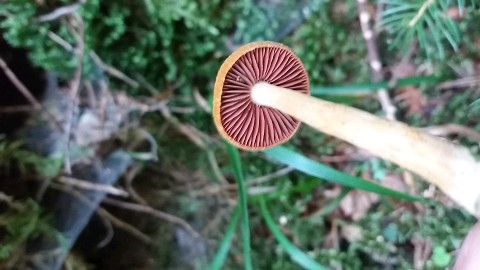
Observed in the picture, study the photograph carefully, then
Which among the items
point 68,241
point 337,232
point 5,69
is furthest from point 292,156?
point 5,69

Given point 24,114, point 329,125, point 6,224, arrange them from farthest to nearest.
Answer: point 24,114, point 6,224, point 329,125

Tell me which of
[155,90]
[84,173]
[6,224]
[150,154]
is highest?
[155,90]

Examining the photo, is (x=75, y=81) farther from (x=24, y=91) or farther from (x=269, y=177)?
(x=269, y=177)

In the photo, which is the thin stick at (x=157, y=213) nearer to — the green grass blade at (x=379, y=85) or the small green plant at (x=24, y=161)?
the small green plant at (x=24, y=161)

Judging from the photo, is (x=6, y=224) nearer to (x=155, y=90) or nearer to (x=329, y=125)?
(x=155, y=90)

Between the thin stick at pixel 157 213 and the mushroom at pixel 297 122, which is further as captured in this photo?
the thin stick at pixel 157 213

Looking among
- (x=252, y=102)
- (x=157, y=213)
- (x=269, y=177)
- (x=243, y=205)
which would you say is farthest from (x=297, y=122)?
(x=157, y=213)

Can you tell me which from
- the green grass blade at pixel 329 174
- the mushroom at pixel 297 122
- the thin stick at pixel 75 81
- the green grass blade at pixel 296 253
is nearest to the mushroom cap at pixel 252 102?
the mushroom at pixel 297 122
